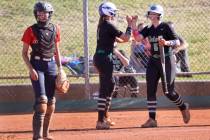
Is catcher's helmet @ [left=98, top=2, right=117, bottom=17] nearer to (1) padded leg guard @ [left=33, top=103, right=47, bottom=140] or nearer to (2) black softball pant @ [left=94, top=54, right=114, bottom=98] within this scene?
(2) black softball pant @ [left=94, top=54, right=114, bottom=98]

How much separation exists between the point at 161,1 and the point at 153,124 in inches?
248

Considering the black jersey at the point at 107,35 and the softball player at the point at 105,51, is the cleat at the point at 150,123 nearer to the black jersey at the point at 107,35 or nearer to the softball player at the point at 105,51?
the softball player at the point at 105,51

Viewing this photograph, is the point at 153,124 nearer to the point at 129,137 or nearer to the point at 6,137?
the point at 129,137

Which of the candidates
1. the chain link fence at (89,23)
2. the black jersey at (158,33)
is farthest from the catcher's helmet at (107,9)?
the chain link fence at (89,23)

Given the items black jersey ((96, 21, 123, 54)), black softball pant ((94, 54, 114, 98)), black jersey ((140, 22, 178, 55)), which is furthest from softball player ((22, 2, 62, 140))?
black jersey ((140, 22, 178, 55))

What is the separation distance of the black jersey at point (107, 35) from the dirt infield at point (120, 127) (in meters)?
1.32

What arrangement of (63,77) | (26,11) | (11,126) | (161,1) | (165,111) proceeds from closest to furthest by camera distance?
(63,77)
(11,126)
(165,111)
(161,1)
(26,11)

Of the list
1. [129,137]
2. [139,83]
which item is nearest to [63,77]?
[129,137]

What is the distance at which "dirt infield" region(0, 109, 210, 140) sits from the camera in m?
10.2

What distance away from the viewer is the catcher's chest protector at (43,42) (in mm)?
9789

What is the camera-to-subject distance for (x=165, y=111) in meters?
13.4

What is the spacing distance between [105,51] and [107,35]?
0.30 meters

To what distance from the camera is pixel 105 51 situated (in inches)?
441

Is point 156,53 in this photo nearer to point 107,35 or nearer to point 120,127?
point 107,35
